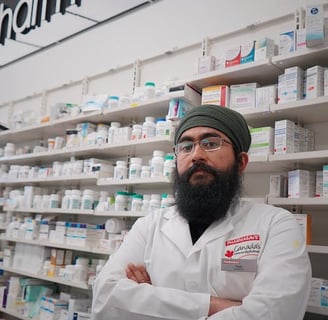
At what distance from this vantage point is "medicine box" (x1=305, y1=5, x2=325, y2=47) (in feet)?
6.31

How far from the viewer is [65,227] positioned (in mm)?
3090

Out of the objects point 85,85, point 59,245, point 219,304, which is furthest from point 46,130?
point 219,304

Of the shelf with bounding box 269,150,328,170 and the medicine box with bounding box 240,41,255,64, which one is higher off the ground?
the medicine box with bounding box 240,41,255,64

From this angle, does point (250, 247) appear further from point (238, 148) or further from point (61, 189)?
point (61, 189)

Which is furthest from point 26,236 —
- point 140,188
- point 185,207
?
point 185,207

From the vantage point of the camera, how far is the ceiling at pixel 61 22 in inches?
136

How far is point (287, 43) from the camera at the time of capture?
2.15 meters

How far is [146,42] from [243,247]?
2295 millimetres

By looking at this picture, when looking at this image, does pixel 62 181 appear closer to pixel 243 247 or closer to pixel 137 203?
pixel 137 203

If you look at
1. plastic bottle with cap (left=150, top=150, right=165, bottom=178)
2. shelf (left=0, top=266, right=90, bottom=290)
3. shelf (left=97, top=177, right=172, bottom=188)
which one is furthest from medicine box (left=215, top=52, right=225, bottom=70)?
shelf (left=0, top=266, right=90, bottom=290)

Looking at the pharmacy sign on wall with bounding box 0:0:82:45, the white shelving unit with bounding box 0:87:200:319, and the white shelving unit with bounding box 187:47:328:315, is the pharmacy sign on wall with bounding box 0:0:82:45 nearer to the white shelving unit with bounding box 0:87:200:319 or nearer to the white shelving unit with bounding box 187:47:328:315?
the white shelving unit with bounding box 0:87:200:319

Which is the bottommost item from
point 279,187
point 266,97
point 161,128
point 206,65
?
point 279,187

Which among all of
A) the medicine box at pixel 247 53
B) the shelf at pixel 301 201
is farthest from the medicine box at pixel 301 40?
the shelf at pixel 301 201

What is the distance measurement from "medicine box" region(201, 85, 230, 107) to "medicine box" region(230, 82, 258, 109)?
3 cm
